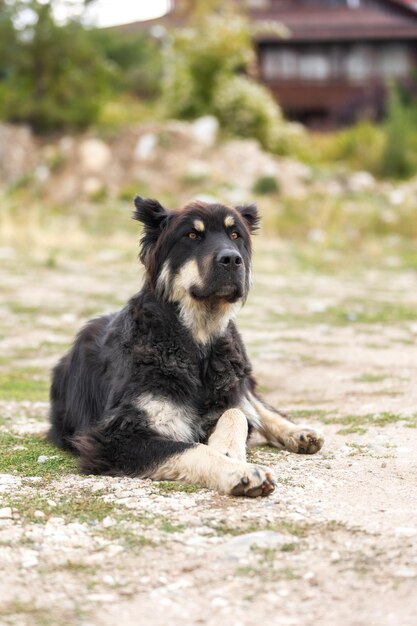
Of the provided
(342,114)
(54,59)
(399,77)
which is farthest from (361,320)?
(399,77)

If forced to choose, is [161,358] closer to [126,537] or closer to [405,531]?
[126,537]

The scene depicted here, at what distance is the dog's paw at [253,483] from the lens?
5195mm

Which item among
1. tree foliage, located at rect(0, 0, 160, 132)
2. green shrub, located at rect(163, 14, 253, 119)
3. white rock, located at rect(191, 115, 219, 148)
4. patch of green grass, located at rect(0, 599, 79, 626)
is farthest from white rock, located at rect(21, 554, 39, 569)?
green shrub, located at rect(163, 14, 253, 119)

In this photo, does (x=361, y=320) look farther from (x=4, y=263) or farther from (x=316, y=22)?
(x=316, y=22)

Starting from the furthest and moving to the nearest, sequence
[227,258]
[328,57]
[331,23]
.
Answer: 1. [328,57]
2. [331,23]
3. [227,258]

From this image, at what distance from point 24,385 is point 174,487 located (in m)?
4.29

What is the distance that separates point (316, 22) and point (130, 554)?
4527 centimetres

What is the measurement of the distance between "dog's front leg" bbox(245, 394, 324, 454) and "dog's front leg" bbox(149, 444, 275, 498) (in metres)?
1.11

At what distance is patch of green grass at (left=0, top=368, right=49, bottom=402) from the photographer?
8.86 m

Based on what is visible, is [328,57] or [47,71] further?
[328,57]

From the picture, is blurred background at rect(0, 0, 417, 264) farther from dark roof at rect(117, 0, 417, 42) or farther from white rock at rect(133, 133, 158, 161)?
dark roof at rect(117, 0, 417, 42)

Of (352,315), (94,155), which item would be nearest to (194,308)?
(352,315)

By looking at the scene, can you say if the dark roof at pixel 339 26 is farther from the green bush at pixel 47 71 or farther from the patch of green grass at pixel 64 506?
the patch of green grass at pixel 64 506

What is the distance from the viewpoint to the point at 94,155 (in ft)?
88.4
